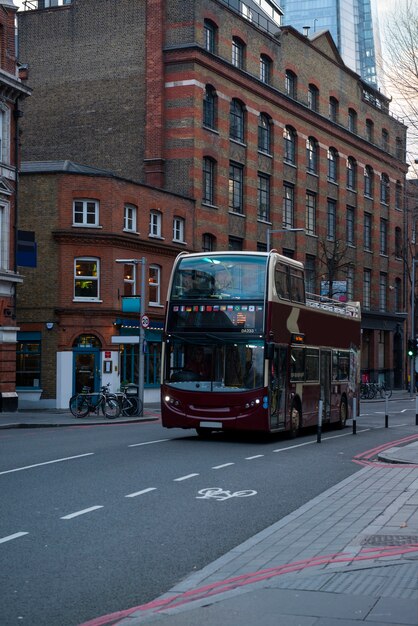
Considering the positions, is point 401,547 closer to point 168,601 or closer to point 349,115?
point 168,601

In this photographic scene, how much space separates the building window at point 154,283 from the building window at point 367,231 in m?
27.7

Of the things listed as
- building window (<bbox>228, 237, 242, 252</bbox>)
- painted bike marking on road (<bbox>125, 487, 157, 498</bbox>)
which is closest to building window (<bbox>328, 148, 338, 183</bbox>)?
building window (<bbox>228, 237, 242, 252</bbox>)

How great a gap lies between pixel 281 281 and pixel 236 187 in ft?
98.6

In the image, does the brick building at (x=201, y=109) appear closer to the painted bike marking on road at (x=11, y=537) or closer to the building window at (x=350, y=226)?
the building window at (x=350, y=226)

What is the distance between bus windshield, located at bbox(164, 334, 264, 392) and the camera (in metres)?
20.6

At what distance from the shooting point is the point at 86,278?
40375 mm

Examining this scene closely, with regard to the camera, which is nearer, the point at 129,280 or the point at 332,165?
the point at 129,280

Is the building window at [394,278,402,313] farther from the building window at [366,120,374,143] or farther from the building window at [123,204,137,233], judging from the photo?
the building window at [123,204,137,233]

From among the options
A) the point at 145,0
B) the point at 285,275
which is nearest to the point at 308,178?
the point at 145,0

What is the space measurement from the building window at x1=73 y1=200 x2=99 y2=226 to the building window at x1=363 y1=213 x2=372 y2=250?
3181 centimetres

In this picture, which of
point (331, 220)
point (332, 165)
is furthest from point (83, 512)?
point (332, 165)

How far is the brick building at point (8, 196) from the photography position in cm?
3328

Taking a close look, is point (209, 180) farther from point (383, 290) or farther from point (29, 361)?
point (383, 290)

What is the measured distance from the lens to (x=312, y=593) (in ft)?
21.9
